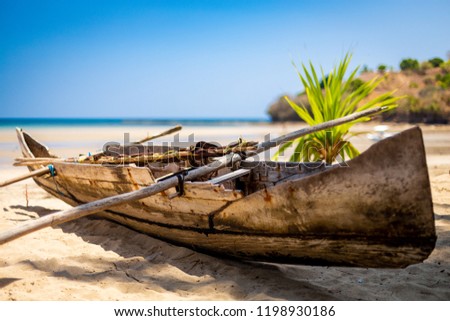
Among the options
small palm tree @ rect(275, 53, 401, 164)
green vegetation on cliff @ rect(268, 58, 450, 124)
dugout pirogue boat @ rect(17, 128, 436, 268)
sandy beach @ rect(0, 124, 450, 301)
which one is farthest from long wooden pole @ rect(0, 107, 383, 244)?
green vegetation on cliff @ rect(268, 58, 450, 124)

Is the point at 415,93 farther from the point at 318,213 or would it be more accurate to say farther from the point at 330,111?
the point at 318,213

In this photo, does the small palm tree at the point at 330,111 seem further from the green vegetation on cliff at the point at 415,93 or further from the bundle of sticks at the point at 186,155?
the green vegetation on cliff at the point at 415,93

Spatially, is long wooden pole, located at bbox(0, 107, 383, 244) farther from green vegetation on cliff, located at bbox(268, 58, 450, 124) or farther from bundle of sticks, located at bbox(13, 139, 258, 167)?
green vegetation on cliff, located at bbox(268, 58, 450, 124)

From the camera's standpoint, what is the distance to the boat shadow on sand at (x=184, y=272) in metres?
2.43

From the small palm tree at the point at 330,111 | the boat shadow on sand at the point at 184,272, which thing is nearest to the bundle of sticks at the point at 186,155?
the boat shadow on sand at the point at 184,272

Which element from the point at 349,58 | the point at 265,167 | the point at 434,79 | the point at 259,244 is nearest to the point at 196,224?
the point at 259,244

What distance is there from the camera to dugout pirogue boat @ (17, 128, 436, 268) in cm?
197

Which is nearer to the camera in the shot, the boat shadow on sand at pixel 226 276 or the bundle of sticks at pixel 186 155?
the boat shadow on sand at pixel 226 276

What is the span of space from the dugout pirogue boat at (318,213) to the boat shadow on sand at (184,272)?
11 cm

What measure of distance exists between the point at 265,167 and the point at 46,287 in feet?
6.11

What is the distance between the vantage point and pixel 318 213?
2.21m

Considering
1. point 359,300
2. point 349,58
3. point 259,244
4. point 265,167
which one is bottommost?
point 359,300

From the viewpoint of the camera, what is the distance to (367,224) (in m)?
2.10

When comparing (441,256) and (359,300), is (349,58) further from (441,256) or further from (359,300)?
(359,300)
